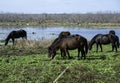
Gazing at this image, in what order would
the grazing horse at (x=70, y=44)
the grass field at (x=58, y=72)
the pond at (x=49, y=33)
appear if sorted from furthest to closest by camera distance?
the pond at (x=49, y=33)
the grazing horse at (x=70, y=44)
the grass field at (x=58, y=72)

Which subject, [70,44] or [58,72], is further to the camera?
[70,44]

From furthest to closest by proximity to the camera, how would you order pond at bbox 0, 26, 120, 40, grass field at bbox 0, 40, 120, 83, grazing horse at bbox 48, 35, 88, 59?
pond at bbox 0, 26, 120, 40 < grazing horse at bbox 48, 35, 88, 59 < grass field at bbox 0, 40, 120, 83

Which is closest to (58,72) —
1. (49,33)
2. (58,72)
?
(58,72)

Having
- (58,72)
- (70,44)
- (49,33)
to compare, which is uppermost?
(70,44)

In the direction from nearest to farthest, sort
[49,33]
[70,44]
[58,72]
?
1. [58,72]
2. [70,44]
3. [49,33]

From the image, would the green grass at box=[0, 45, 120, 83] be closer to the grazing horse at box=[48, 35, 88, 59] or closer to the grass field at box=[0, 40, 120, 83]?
the grass field at box=[0, 40, 120, 83]

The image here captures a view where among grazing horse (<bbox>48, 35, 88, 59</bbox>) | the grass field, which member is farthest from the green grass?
grazing horse (<bbox>48, 35, 88, 59</bbox>)

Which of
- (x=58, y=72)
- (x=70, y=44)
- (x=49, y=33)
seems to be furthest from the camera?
(x=49, y=33)

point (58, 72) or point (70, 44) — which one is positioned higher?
point (70, 44)

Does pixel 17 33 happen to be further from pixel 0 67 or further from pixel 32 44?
pixel 0 67

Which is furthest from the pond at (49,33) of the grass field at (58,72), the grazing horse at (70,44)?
the grass field at (58,72)

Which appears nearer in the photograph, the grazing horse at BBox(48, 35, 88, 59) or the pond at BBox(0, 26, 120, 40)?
the grazing horse at BBox(48, 35, 88, 59)

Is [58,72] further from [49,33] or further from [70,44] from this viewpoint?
[49,33]

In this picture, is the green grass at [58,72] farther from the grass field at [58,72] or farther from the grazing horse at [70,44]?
the grazing horse at [70,44]
